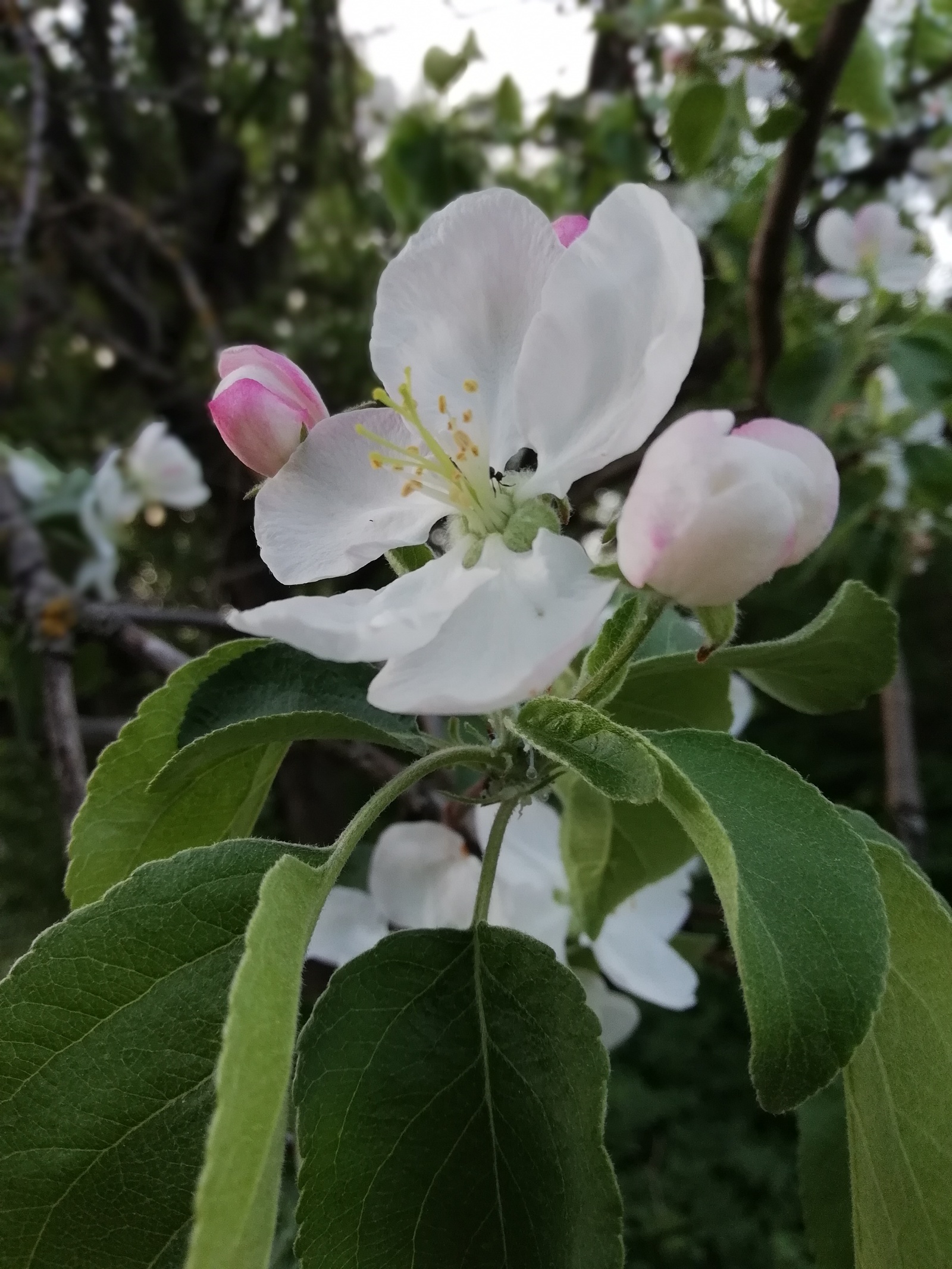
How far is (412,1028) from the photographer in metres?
0.38

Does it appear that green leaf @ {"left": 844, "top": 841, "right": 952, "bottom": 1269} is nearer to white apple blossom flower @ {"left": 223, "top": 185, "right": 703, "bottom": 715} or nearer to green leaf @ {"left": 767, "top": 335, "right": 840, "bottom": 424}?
white apple blossom flower @ {"left": 223, "top": 185, "right": 703, "bottom": 715}

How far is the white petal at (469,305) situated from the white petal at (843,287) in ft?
2.76

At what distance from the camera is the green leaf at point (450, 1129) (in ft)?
1.13

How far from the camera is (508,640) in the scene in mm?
331

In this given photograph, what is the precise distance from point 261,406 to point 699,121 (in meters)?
0.79

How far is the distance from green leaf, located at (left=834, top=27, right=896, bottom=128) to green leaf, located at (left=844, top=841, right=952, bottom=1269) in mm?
1001

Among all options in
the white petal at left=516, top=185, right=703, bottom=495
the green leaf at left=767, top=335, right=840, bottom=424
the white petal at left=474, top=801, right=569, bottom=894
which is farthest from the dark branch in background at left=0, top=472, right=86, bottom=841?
the green leaf at left=767, top=335, right=840, bottom=424

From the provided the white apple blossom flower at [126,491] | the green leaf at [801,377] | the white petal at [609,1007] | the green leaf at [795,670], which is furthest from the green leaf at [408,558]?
the white apple blossom flower at [126,491]

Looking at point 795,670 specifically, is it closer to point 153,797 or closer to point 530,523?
point 530,523

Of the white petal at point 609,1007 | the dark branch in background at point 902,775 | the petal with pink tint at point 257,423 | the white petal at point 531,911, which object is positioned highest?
the petal with pink tint at point 257,423

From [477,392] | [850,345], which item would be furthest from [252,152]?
[477,392]

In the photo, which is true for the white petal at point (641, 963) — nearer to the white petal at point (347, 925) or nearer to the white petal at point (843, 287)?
the white petal at point (347, 925)

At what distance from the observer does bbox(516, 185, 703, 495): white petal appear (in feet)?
1.03

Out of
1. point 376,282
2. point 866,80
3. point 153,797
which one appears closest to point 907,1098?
point 153,797
